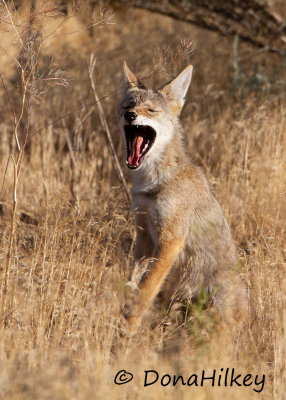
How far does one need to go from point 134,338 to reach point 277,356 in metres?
1.21

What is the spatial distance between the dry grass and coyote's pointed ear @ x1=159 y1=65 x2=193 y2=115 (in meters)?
0.87

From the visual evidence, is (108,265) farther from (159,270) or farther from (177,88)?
(177,88)

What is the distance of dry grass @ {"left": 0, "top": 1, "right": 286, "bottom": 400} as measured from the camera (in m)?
3.78

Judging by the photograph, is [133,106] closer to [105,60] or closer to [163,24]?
[105,60]

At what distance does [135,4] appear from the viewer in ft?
37.2

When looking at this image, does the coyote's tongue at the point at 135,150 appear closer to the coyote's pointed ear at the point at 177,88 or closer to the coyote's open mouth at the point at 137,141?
the coyote's open mouth at the point at 137,141

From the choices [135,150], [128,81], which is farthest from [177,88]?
[135,150]

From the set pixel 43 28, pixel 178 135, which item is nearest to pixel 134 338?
pixel 178 135

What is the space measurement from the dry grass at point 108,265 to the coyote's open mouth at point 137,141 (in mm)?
605

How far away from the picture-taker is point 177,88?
19.8ft

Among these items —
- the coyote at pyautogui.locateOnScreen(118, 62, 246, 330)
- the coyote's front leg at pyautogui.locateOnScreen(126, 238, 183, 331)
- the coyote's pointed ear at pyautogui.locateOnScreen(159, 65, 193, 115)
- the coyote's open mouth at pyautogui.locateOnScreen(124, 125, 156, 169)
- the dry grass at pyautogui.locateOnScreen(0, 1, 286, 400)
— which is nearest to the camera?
the dry grass at pyautogui.locateOnScreen(0, 1, 286, 400)

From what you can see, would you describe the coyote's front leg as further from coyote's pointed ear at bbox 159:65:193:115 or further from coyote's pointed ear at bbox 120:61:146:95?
coyote's pointed ear at bbox 120:61:146:95

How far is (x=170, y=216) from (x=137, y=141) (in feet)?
3.00

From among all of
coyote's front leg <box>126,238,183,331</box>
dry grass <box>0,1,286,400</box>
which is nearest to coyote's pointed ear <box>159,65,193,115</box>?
dry grass <box>0,1,286,400</box>
